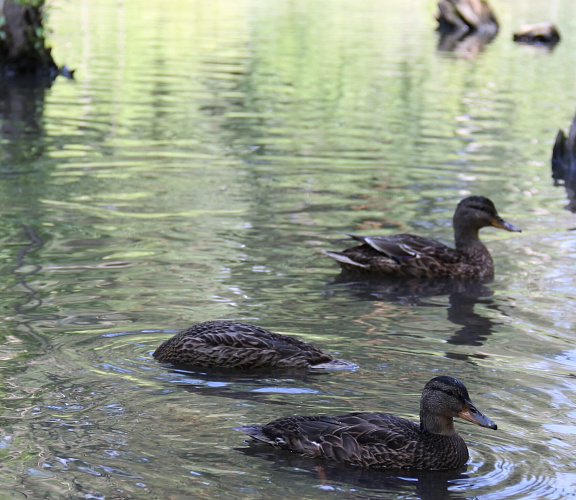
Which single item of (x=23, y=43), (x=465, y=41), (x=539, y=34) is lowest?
(x=465, y=41)

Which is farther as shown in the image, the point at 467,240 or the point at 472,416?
the point at 467,240

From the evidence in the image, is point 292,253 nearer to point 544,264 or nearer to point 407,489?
point 544,264

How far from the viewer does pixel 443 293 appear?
11.5 m

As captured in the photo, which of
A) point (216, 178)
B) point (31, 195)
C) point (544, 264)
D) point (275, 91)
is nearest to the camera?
point (544, 264)

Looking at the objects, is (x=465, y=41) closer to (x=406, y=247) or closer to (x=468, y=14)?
(x=468, y=14)

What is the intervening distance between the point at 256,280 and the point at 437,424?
4548mm

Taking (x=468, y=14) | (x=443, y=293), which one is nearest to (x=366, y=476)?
(x=443, y=293)

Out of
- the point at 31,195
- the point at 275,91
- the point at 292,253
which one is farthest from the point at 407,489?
the point at 275,91

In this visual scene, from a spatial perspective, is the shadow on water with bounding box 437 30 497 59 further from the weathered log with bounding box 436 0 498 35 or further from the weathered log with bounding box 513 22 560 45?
the weathered log with bounding box 513 22 560 45

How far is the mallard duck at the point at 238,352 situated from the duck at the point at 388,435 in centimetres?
153

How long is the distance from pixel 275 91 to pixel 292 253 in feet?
53.5

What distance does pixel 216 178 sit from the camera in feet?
54.0

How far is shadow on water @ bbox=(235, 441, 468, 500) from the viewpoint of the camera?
21.8ft

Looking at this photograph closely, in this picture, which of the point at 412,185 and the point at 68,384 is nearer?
the point at 68,384
